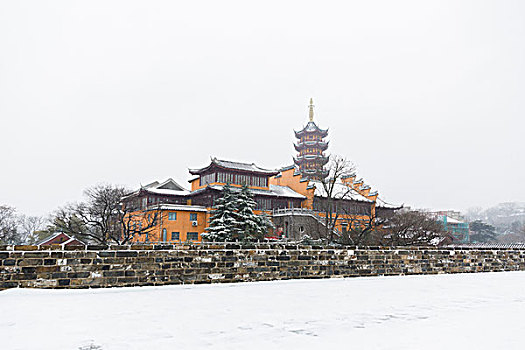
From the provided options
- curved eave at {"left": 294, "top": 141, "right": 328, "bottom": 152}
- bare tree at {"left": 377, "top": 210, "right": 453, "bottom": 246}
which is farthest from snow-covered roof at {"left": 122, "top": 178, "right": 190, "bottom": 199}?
curved eave at {"left": 294, "top": 141, "right": 328, "bottom": 152}

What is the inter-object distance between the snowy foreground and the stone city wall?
0.38 meters

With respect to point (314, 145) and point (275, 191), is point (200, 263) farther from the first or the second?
point (314, 145)

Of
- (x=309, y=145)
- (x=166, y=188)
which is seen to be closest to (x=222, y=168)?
(x=166, y=188)

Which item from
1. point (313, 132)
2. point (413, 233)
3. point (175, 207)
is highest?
point (313, 132)

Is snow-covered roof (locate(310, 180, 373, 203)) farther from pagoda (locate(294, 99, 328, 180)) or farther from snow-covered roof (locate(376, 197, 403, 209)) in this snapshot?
pagoda (locate(294, 99, 328, 180))

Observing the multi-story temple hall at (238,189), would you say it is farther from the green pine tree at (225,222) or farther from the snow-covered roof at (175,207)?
the green pine tree at (225,222)

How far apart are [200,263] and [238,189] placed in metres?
24.4

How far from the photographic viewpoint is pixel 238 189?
103 ft

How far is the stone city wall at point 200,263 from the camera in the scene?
19.3 ft

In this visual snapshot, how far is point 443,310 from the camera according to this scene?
15.2 ft

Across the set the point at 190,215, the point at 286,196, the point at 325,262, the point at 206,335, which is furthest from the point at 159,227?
the point at 206,335

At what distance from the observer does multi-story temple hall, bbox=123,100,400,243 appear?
29281 millimetres

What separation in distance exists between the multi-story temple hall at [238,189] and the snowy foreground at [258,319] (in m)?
21.0

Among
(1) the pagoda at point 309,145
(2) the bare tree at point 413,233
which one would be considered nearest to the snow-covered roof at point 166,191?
(2) the bare tree at point 413,233
